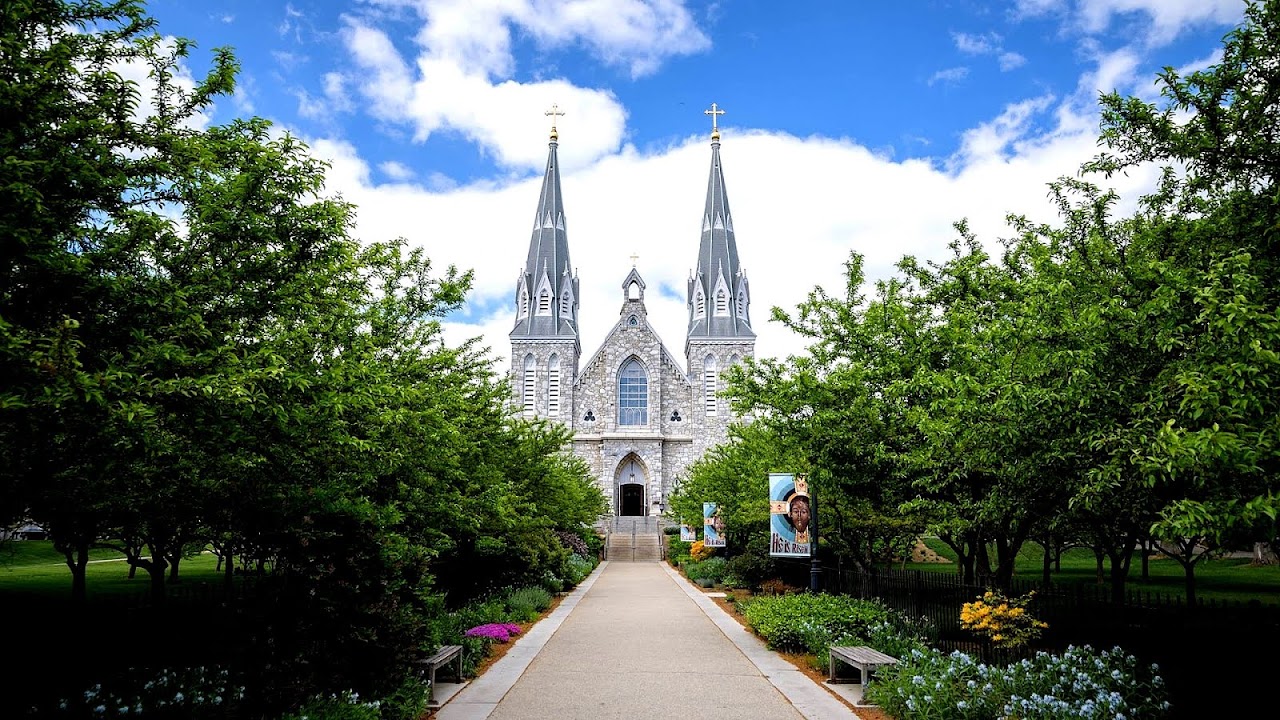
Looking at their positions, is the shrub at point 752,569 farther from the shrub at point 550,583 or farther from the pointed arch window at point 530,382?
the pointed arch window at point 530,382

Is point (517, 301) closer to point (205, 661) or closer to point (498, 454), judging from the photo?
point (498, 454)

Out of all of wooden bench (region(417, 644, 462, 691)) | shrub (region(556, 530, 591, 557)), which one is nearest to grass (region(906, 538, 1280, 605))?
shrub (region(556, 530, 591, 557))

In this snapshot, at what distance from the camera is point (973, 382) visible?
7.23 meters

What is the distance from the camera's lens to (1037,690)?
718cm

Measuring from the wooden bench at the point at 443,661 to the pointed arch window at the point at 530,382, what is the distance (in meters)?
41.4

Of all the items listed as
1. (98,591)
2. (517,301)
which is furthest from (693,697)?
(517,301)

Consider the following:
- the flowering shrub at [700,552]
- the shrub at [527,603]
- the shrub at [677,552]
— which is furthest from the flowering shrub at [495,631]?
the shrub at [677,552]

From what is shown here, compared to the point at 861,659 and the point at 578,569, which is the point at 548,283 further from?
the point at 861,659

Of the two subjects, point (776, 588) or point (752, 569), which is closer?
point (776, 588)

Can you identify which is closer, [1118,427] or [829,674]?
[1118,427]

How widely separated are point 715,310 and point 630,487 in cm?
1293

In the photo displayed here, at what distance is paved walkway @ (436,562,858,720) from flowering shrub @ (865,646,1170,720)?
76 centimetres

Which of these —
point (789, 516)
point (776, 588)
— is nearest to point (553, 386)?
point (776, 588)

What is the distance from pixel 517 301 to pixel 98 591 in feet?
116
